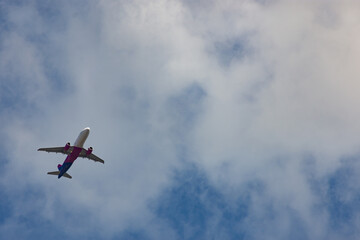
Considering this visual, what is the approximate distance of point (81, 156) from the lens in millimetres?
142250

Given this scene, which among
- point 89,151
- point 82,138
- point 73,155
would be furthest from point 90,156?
point 82,138

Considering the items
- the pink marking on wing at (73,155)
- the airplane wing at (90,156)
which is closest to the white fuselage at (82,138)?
the pink marking on wing at (73,155)

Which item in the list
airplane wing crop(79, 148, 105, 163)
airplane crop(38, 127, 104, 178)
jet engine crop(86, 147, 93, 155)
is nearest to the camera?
airplane crop(38, 127, 104, 178)

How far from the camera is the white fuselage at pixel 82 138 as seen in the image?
128250 millimetres

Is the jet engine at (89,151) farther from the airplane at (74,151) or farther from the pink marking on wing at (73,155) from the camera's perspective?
the pink marking on wing at (73,155)

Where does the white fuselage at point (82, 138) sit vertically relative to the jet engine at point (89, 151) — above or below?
below

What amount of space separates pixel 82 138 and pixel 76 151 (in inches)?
276

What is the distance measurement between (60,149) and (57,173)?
52.8 ft

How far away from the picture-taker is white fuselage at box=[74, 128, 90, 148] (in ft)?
421

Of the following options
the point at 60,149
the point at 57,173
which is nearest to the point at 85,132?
the point at 60,149

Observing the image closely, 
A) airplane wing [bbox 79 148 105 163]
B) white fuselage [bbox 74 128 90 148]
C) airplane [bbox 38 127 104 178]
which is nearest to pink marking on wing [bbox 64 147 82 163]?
airplane [bbox 38 127 104 178]

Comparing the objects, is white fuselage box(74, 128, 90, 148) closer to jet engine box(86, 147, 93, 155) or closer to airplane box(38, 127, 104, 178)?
airplane box(38, 127, 104, 178)

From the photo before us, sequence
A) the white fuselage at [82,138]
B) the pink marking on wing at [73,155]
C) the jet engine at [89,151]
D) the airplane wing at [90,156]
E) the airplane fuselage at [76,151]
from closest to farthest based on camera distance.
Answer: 1. the white fuselage at [82,138]
2. the airplane fuselage at [76,151]
3. the pink marking on wing at [73,155]
4. the jet engine at [89,151]
5. the airplane wing at [90,156]

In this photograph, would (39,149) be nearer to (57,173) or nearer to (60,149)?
(60,149)
